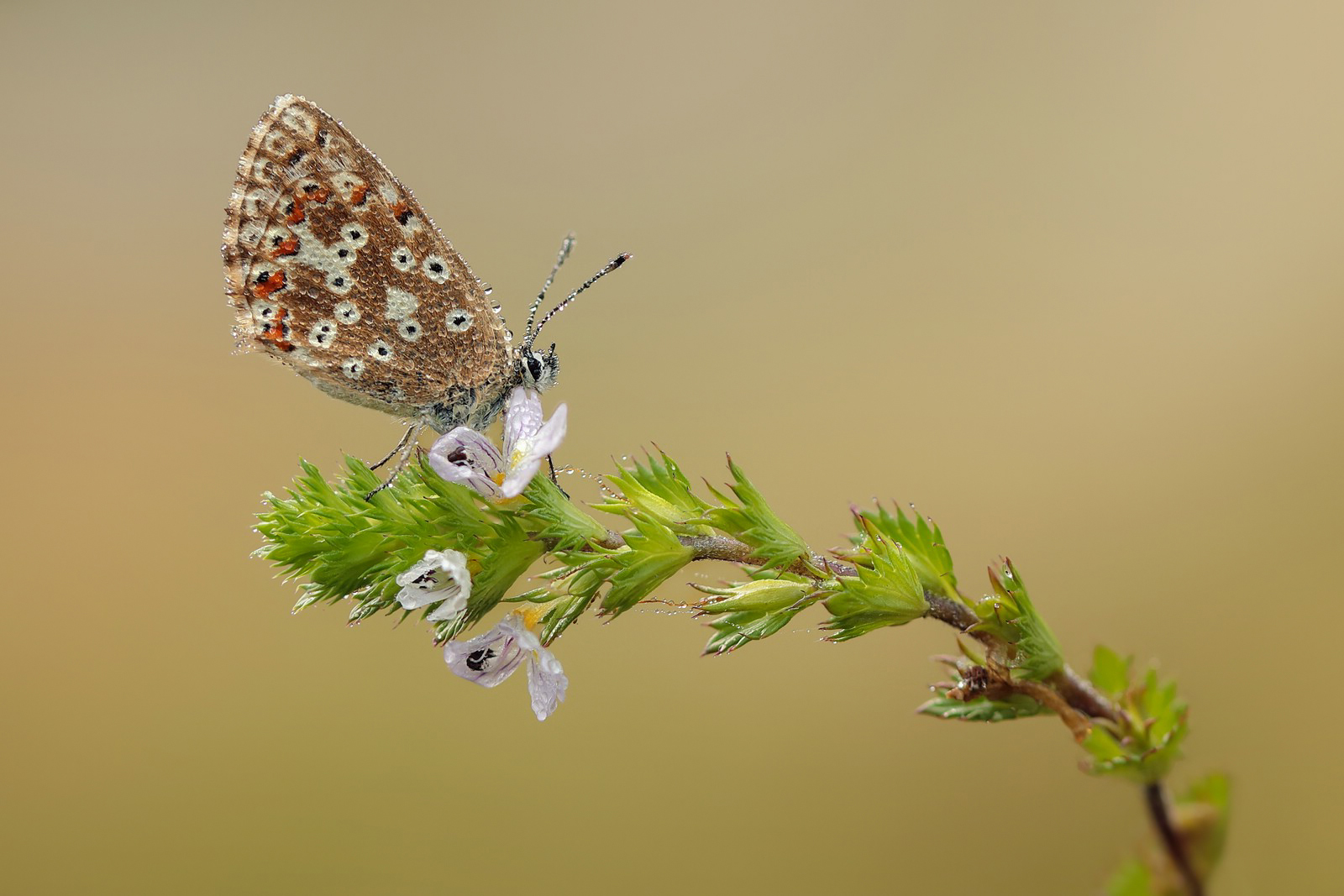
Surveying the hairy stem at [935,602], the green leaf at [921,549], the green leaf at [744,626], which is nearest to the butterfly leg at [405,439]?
the hairy stem at [935,602]

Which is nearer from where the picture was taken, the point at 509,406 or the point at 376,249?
the point at 509,406

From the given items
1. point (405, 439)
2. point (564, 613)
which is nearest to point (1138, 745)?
point (564, 613)

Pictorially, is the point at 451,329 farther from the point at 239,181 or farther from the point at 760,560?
the point at 760,560

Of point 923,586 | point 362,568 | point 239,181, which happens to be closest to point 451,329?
point 239,181

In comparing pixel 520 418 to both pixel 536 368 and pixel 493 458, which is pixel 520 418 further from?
pixel 536 368

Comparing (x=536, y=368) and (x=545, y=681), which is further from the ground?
(x=536, y=368)

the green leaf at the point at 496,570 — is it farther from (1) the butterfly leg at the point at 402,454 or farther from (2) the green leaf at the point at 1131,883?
(2) the green leaf at the point at 1131,883

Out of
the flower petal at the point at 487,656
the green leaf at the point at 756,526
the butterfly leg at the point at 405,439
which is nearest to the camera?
the green leaf at the point at 756,526
